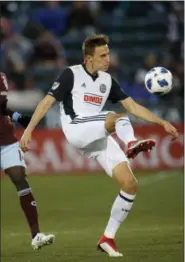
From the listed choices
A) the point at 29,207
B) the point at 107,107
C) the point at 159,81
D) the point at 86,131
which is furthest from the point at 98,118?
the point at 107,107

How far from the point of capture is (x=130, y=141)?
8.51 meters

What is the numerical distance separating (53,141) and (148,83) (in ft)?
30.9

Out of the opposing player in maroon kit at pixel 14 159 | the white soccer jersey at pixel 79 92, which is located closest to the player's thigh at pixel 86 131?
the white soccer jersey at pixel 79 92

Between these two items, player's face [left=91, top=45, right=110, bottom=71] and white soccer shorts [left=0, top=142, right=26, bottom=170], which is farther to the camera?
white soccer shorts [left=0, top=142, right=26, bottom=170]

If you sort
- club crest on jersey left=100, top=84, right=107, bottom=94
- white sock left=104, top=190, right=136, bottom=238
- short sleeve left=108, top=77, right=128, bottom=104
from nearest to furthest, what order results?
white sock left=104, top=190, right=136, bottom=238 < club crest on jersey left=100, top=84, right=107, bottom=94 < short sleeve left=108, top=77, right=128, bottom=104

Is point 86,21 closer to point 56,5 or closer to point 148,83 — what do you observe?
point 56,5

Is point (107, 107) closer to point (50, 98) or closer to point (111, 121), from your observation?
point (50, 98)

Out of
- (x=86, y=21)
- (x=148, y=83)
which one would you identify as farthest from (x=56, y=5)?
(x=148, y=83)

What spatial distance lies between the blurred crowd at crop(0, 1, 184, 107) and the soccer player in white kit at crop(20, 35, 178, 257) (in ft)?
33.2

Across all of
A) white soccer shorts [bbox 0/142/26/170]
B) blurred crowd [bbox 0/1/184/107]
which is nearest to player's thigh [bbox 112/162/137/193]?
white soccer shorts [bbox 0/142/26/170]

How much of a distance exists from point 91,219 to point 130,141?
4.34 m

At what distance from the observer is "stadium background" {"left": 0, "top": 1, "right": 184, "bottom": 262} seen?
10.6 m

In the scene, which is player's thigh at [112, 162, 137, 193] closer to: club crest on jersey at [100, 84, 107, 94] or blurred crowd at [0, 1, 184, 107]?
club crest on jersey at [100, 84, 107, 94]

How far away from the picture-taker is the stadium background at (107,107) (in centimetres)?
1063
